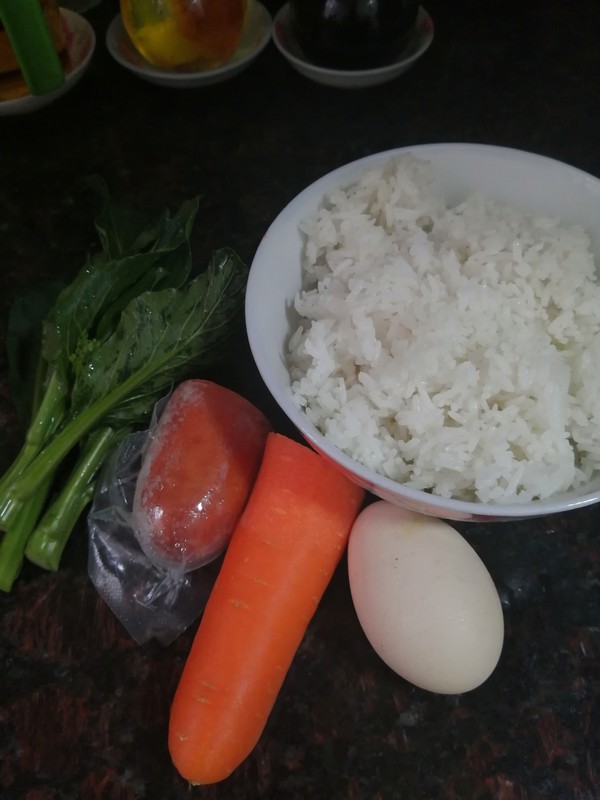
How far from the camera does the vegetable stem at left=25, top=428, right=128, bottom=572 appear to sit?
0.77 m

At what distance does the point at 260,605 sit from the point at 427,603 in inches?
7.5


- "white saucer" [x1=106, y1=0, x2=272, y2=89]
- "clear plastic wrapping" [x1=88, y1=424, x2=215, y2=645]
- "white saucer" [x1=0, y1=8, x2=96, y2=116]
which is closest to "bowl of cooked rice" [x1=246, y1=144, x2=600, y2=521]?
"clear plastic wrapping" [x1=88, y1=424, x2=215, y2=645]

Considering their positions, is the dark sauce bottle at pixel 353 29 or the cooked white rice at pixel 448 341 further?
the dark sauce bottle at pixel 353 29

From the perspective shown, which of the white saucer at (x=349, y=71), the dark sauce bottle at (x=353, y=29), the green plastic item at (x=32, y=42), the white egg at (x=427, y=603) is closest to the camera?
the white egg at (x=427, y=603)

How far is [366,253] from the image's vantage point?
768 millimetres

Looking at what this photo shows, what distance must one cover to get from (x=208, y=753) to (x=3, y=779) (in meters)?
0.21

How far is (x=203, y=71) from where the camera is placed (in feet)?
4.12

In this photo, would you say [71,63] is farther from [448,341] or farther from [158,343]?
[448,341]

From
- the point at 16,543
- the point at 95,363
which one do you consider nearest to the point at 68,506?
the point at 16,543

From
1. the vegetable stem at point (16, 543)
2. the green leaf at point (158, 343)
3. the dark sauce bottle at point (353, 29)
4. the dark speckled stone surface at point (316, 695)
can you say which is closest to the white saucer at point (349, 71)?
the dark sauce bottle at point (353, 29)

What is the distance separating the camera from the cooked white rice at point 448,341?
0.66 meters

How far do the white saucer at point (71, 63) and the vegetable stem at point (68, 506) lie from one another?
0.71 metres

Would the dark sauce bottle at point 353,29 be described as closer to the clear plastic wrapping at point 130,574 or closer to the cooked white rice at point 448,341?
the cooked white rice at point 448,341

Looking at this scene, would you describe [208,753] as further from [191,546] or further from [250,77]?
[250,77]
